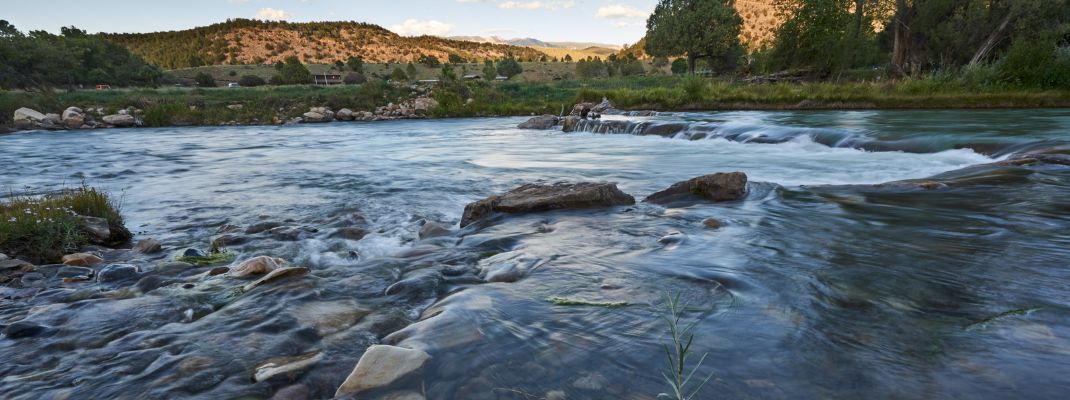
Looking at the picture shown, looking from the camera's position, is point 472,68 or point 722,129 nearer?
point 722,129

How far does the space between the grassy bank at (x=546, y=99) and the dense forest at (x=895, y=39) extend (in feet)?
6.17

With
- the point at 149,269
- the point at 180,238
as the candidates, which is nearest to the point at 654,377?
the point at 149,269

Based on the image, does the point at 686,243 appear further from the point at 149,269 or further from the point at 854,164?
the point at 854,164

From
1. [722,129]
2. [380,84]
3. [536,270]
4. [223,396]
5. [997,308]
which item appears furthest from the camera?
[380,84]

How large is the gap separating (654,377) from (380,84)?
35.3 metres

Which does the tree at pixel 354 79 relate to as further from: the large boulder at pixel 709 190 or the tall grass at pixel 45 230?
the large boulder at pixel 709 190

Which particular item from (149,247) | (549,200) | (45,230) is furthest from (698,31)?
(45,230)

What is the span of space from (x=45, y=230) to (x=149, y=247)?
92cm

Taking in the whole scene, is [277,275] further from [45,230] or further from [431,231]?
[45,230]

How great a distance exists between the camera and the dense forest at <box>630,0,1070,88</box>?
22.8 m

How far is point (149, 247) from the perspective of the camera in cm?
514

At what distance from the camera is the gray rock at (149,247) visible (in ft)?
16.8

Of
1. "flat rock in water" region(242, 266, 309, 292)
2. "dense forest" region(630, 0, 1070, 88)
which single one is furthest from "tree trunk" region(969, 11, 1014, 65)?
"flat rock in water" region(242, 266, 309, 292)

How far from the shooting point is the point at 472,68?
305 feet
